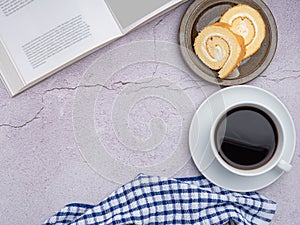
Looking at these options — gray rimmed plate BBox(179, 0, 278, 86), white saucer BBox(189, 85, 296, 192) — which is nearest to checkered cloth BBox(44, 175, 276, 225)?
white saucer BBox(189, 85, 296, 192)

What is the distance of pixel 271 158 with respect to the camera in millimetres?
786

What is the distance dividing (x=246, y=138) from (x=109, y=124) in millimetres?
204

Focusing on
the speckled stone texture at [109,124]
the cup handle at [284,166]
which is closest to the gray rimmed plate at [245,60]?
the speckled stone texture at [109,124]

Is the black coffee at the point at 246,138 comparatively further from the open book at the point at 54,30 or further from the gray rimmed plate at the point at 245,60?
the open book at the point at 54,30

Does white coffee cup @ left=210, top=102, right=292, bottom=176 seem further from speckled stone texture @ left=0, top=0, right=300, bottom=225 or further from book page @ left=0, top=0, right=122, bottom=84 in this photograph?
book page @ left=0, top=0, right=122, bottom=84

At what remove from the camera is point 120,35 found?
819mm

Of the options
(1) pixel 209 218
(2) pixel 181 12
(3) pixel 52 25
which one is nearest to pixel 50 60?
(3) pixel 52 25

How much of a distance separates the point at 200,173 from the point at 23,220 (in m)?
0.28

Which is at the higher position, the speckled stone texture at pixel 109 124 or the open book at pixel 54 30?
the open book at pixel 54 30

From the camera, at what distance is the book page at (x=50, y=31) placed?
2.69 feet

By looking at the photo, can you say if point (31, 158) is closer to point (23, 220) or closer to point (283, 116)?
point (23, 220)

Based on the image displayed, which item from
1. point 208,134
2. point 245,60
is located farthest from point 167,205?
point 245,60

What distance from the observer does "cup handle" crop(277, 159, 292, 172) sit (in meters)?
0.76

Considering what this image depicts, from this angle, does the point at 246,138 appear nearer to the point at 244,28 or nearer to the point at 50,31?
the point at 244,28
